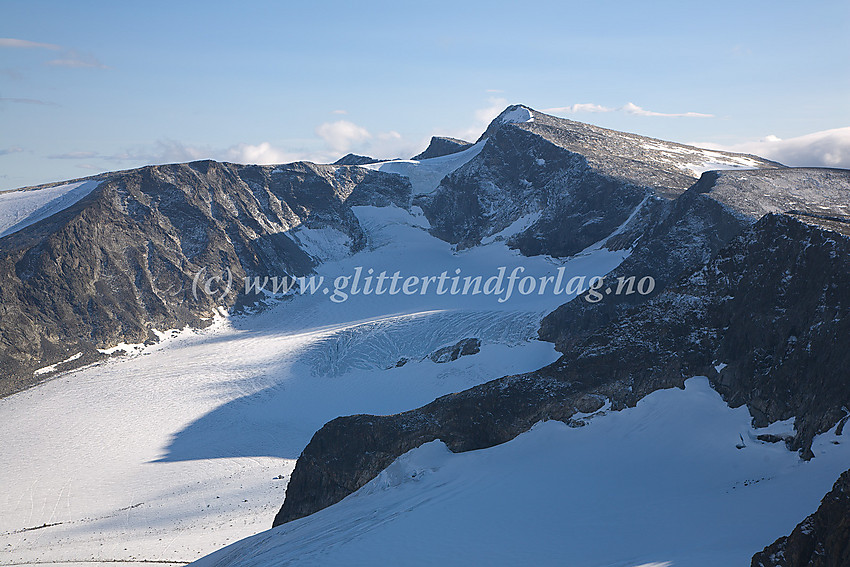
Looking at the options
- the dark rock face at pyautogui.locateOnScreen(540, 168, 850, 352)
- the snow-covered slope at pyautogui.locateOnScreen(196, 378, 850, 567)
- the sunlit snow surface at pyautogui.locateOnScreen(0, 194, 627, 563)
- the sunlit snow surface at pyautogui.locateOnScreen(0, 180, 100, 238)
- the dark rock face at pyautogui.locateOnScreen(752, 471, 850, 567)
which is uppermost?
the sunlit snow surface at pyautogui.locateOnScreen(0, 180, 100, 238)

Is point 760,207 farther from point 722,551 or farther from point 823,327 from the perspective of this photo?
point 722,551

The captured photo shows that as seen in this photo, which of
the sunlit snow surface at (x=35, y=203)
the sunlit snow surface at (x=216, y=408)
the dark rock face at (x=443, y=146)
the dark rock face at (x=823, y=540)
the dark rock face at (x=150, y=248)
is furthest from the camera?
the dark rock face at (x=443, y=146)

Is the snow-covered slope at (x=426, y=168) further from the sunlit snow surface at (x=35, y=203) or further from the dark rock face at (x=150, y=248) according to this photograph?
the sunlit snow surface at (x=35, y=203)

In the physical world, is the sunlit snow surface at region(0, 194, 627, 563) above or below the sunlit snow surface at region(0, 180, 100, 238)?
below

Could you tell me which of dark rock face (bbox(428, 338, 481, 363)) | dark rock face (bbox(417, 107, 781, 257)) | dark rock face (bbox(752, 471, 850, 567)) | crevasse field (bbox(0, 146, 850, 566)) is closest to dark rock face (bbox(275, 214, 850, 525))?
crevasse field (bbox(0, 146, 850, 566))

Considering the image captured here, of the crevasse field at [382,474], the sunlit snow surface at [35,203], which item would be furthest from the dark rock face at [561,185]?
the sunlit snow surface at [35,203]

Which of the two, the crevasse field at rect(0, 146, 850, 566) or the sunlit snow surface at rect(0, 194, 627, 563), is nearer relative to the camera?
the crevasse field at rect(0, 146, 850, 566)

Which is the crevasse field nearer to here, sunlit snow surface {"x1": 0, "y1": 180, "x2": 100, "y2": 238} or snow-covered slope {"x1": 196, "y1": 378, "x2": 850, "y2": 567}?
snow-covered slope {"x1": 196, "y1": 378, "x2": 850, "y2": 567}

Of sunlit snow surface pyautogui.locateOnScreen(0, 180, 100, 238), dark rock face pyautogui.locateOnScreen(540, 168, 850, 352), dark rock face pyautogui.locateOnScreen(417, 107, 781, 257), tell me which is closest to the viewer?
dark rock face pyautogui.locateOnScreen(540, 168, 850, 352)
